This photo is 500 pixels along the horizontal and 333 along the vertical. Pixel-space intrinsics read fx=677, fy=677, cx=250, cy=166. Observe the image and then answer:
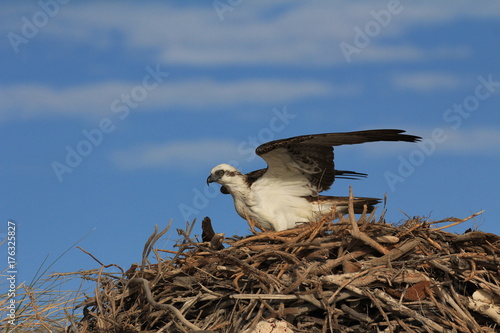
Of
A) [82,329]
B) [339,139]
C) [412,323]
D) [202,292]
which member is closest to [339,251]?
[412,323]

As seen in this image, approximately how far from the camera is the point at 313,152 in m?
8.81

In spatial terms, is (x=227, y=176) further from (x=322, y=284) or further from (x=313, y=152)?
(x=322, y=284)

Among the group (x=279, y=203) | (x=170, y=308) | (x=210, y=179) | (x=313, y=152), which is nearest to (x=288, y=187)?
(x=279, y=203)

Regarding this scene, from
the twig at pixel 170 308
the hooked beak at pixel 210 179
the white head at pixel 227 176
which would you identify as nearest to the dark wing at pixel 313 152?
the white head at pixel 227 176

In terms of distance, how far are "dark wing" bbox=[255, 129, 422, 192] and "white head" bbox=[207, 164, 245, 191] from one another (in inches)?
15.4

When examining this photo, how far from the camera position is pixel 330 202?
9.07m

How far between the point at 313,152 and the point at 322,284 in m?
2.80

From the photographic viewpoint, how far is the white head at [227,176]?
30.2ft

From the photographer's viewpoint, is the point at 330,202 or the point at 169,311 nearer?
the point at 169,311

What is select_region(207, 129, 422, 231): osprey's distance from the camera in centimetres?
886

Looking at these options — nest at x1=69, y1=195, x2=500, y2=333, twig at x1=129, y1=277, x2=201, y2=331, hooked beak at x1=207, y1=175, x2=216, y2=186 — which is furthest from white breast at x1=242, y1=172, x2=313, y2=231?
twig at x1=129, y1=277, x2=201, y2=331

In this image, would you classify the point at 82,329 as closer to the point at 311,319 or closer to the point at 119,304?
the point at 119,304

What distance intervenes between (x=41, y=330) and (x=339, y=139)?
180 inches

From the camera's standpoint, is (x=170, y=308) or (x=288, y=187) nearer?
(x=170, y=308)
